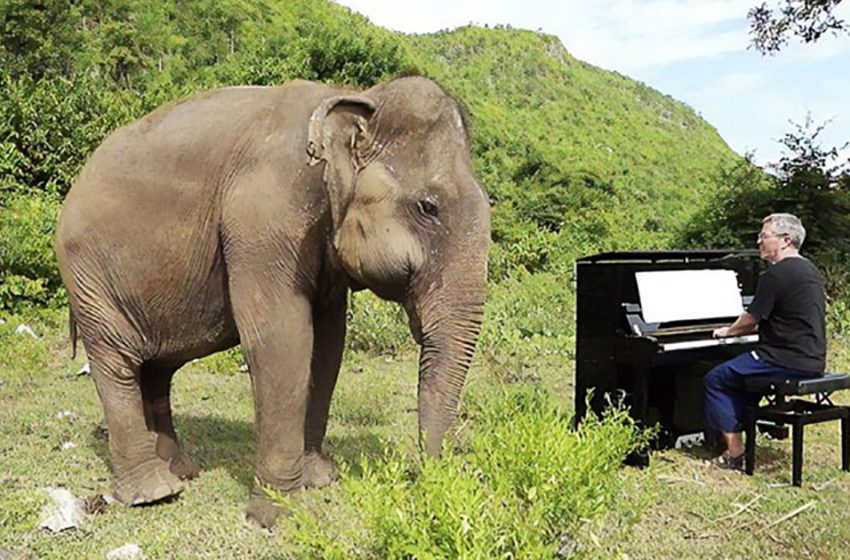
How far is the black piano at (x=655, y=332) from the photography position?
687cm

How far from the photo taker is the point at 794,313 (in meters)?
6.58

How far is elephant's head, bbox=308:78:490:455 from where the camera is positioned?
4.68 meters

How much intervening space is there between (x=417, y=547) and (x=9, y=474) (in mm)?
4217

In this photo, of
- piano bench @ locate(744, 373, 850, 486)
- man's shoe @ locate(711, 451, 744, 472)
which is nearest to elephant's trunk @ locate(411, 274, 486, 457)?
piano bench @ locate(744, 373, 850, 486)

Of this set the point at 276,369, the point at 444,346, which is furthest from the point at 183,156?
the point at 444,346

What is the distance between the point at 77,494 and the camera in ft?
19.5

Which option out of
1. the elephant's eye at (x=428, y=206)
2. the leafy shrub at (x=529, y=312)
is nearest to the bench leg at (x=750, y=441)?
the elephant's eye at (x=428, y=206)

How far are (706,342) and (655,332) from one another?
476 millimetres

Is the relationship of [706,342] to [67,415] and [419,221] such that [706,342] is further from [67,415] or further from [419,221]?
[67,415]

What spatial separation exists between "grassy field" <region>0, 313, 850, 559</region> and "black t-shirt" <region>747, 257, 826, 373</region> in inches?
35.4

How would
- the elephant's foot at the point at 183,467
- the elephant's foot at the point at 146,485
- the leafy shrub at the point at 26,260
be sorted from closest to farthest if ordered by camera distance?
the elephant's foot at the point at 146,485 < the elephant's foot at the point at 183,467 < the leafy shrub at the point at 26,260

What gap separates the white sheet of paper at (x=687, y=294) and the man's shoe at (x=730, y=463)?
1.12 metres

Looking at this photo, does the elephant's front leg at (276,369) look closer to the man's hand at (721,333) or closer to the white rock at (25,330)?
the man's hand at (721,333)

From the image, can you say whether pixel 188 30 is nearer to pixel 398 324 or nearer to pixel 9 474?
pixel 398 324
